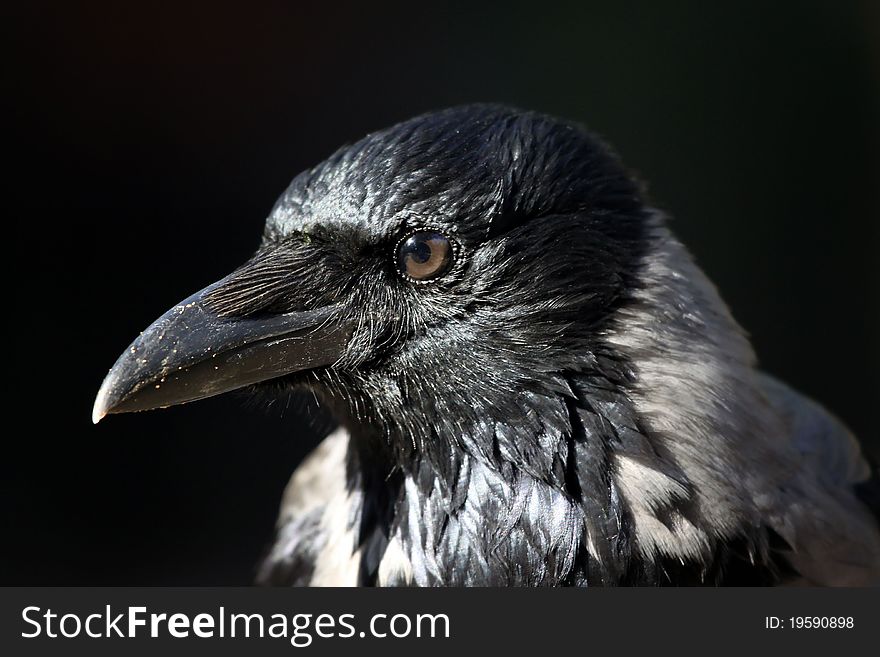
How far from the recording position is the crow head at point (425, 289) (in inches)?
71.1

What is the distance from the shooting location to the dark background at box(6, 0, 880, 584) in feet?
15.4

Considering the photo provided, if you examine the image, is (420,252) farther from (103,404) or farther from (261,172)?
(261,172)

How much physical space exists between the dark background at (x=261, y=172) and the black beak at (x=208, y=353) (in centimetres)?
301

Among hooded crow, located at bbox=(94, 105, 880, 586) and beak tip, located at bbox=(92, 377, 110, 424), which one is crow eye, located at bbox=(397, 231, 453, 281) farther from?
beak tip, located at bbox=(92, 377, 110, 424)

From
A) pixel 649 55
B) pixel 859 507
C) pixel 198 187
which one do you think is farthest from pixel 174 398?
pixel 649 55

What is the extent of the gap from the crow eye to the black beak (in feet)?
0.58

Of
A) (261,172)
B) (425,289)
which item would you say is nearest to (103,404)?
(425,289)

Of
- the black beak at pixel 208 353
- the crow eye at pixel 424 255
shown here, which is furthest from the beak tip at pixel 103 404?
the crow eye at pixel 424 255

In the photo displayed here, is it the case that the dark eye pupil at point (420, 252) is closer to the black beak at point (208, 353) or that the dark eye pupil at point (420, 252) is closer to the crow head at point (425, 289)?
the crow head at point (425, 289)

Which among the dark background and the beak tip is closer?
the beak tip

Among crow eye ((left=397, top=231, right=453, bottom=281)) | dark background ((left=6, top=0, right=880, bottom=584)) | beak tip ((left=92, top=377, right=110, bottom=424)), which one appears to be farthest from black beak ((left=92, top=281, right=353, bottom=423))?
dark background ((left=6, top=0, right=880, bottom=584))

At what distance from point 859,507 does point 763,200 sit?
11.8ft

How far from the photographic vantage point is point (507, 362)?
6.05 ft

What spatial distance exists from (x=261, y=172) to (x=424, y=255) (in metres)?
3.37
